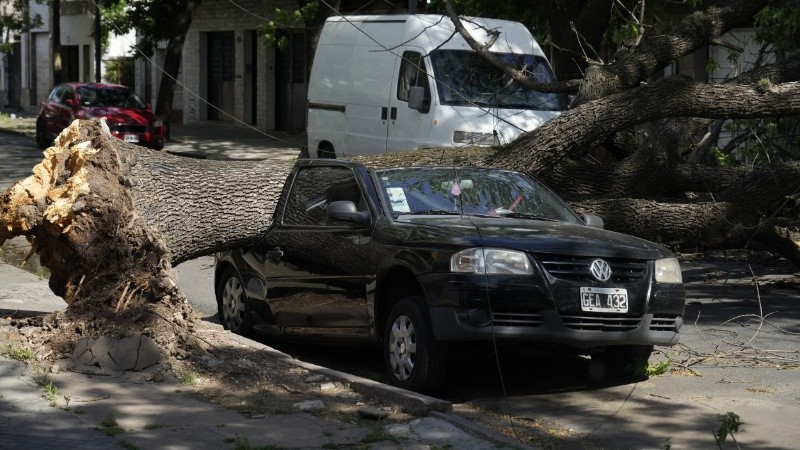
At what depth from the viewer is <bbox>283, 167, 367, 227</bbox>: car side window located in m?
9.24

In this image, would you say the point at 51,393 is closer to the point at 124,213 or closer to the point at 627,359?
the point at 124,213

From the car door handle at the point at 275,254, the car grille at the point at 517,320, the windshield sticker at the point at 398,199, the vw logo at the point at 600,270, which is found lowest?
the car grille at the point at 517,320

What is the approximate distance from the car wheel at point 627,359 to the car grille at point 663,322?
0.33 metres

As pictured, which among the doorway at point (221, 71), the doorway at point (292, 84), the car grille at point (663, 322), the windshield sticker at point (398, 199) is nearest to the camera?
the car grille at point (663, 322)

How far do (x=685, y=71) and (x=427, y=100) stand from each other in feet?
29.3

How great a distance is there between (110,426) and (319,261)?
2.73 metres

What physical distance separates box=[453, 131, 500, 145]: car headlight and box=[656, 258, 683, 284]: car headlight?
24.3 feet

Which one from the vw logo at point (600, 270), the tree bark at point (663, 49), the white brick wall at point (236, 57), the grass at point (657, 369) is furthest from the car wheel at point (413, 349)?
the white brick wall at point (236, 57)

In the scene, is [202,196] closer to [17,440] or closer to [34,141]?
[17,440]

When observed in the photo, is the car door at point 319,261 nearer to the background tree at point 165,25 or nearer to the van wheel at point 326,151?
the van wheel at point 326,151

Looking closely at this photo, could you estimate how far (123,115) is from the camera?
2914 centimetres

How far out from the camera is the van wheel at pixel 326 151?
1912 centimetres

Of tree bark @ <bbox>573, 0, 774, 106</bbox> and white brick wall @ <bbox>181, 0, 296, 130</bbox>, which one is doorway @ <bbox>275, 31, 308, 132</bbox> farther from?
tree bark @ <bbox>573, 0, 774, 106</bbox>

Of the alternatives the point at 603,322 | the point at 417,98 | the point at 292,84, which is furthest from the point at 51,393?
the point at 292,84
